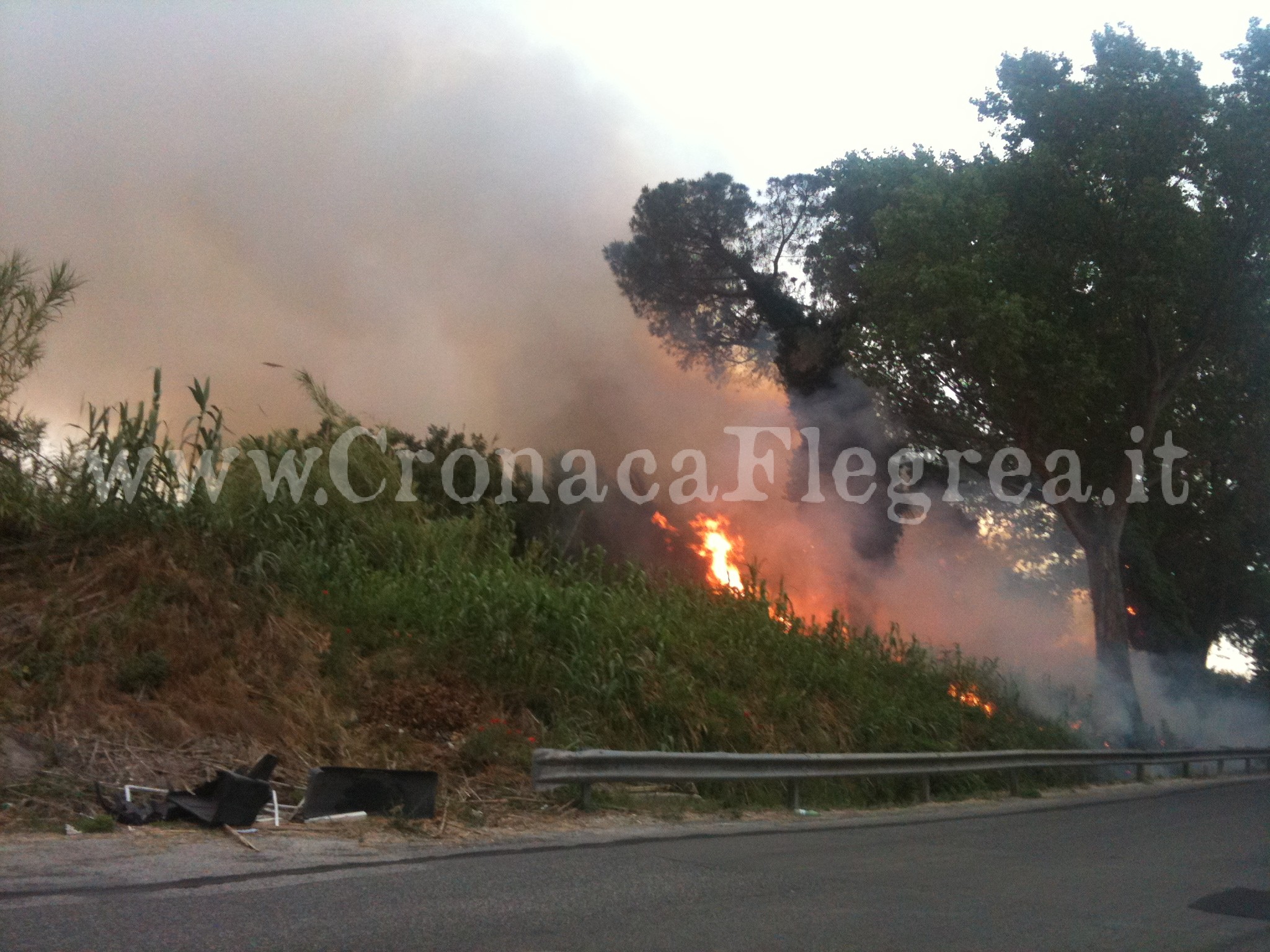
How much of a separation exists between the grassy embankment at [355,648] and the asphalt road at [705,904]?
2731 mm

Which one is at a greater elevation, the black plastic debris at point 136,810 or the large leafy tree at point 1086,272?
the large leafy tree at point 1086,272

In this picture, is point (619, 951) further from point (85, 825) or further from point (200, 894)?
point (85, 825)

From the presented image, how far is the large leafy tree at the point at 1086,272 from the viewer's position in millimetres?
19484

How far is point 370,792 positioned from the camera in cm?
766

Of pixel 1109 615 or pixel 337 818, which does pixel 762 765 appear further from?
pixel 1109 615

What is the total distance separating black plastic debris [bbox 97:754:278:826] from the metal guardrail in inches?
92.4

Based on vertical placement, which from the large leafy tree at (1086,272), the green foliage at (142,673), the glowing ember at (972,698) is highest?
the large leafy tree at (1086,272)

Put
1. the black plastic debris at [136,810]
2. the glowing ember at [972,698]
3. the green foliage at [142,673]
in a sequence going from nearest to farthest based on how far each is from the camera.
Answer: the black plastic debris at [136,810] → the green foliage at [142,673] → the glowing ember at [972,698]

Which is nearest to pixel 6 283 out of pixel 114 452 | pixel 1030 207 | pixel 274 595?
pixel 114 452

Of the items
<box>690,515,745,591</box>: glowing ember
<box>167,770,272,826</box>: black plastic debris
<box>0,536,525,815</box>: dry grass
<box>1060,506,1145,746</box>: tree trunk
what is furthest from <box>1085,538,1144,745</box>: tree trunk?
<box>167,770,272,826</box>: black plastic debris

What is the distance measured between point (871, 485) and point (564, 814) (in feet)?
67.8

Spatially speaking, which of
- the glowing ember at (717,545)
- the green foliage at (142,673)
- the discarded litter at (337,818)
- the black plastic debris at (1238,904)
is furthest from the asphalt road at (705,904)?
the glowing ember at (717,545)

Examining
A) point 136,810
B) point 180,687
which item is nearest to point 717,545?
point 180,687

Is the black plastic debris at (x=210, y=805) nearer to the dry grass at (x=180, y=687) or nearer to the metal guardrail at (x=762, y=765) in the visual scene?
the dry grass at (x=180, y=687)
